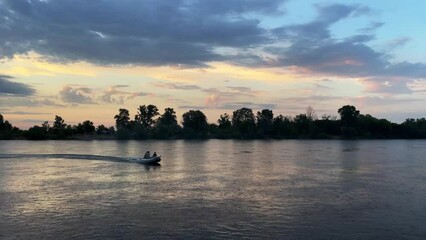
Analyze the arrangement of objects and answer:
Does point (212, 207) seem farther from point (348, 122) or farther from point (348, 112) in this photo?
point (348, 122)

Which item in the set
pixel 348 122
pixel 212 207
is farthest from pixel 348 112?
pixel 212 207

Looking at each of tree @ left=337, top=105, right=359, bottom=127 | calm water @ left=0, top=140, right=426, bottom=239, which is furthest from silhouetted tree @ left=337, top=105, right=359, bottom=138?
calm water @ left=0, top=140, right=426, bottom=239

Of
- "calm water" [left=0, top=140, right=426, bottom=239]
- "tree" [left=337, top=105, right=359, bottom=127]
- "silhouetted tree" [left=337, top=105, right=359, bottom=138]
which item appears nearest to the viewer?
"calm water" [left=0, top=140, right=426, bottom=239]

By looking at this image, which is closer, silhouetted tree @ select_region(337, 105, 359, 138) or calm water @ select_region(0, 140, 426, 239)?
calm water @ select_region(0, 140, 426, 239)

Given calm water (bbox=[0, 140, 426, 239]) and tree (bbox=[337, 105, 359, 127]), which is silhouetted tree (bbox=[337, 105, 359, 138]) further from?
calm water (bbox=[0, 140, 426, 239])

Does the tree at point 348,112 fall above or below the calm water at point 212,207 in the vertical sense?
above

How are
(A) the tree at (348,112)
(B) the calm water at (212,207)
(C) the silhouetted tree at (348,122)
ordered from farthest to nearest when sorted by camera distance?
(C) the silhouetted tree at (348,122) → (A) the tree at (348,112) → (B) the calm water at (212,207)

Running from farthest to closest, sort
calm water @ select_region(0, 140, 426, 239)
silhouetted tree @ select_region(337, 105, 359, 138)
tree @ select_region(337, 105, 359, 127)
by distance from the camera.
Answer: silhouetted tree @ select_region(337, 105, 359, 138)
tree @ select_region(337, 105, 359, 127)
calm water @ select_region(0, 140, 426, 239)

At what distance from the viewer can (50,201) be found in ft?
92.9

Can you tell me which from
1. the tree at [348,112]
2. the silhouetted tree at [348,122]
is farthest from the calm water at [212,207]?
the tree at [348,112]

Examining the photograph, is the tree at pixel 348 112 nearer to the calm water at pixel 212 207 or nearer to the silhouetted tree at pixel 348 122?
the silhouetted tree at pixel 348 122

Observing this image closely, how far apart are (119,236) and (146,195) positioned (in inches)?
463

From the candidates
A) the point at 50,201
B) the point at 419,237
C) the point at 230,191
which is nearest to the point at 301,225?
the point at 419,237

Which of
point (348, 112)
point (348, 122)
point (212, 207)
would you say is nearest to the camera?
point (212, 207)
